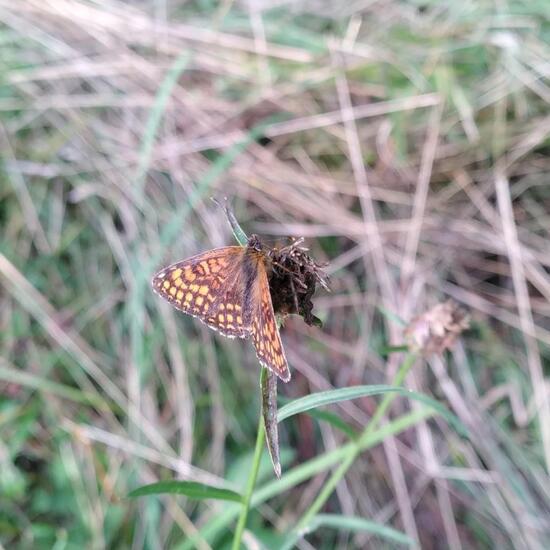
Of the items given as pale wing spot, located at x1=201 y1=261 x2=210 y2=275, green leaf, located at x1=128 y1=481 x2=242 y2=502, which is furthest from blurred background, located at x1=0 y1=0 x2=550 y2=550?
pale wing spot, located at x1=201 y1=261 x2=210 y2=275

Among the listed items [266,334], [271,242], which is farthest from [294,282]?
[271,242]

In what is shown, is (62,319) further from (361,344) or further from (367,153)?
(367,153)

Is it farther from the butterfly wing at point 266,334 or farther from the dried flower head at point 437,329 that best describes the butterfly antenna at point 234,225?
the dried flower head at point 437,329

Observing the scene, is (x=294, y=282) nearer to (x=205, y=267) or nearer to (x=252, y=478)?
(x=205, y=267)

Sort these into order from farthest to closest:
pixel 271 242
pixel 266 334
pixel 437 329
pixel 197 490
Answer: pixel 271 242 < pixel 437 329 < pixel 197 490 < pixel 266 334

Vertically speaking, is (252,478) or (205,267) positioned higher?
(205,267)

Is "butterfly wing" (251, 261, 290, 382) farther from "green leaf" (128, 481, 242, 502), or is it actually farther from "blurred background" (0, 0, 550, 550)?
"blurred background" (0, 0, 550, 550)

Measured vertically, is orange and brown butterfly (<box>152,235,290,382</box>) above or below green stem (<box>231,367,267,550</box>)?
above
